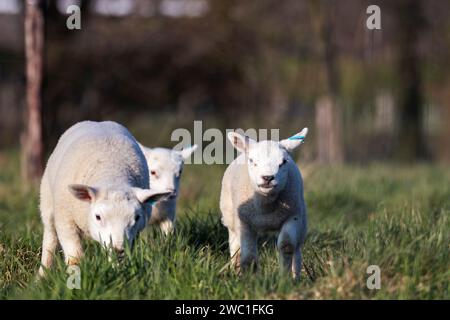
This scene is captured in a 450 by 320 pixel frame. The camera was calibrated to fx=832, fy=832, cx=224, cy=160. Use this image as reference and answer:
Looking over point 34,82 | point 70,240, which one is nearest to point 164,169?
point 70,240

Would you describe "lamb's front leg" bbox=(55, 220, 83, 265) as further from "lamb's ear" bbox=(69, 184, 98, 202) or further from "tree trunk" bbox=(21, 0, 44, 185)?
"tree trunk" bbox=(21, 0, 44, 185)

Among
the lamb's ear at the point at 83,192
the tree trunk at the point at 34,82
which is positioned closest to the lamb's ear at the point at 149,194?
the lamb's ear at the point at 83,192

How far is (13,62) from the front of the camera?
62.6 feet

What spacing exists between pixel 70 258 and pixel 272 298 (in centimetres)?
145

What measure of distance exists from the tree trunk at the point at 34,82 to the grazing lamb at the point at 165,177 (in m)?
4.38

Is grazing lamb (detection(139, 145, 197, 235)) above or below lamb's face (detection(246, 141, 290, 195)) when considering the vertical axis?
below

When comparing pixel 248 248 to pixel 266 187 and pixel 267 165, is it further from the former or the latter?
pixel 267 165

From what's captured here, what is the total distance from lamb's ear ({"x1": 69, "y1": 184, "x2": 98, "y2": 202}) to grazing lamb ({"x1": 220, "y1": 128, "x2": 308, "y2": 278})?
1100 mm

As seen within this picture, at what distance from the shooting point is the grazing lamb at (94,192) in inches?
197

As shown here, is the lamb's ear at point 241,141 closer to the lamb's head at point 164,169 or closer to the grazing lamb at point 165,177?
the grazing lamb at point 165,177

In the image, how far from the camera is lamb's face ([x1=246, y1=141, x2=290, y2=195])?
214 inches

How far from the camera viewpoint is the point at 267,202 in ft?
19.0

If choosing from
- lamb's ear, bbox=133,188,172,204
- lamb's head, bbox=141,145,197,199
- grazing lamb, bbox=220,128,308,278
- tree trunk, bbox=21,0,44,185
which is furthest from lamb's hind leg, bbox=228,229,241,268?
tree trunk, bbox=21,0,44,185

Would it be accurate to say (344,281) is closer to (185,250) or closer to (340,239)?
(185,250)
